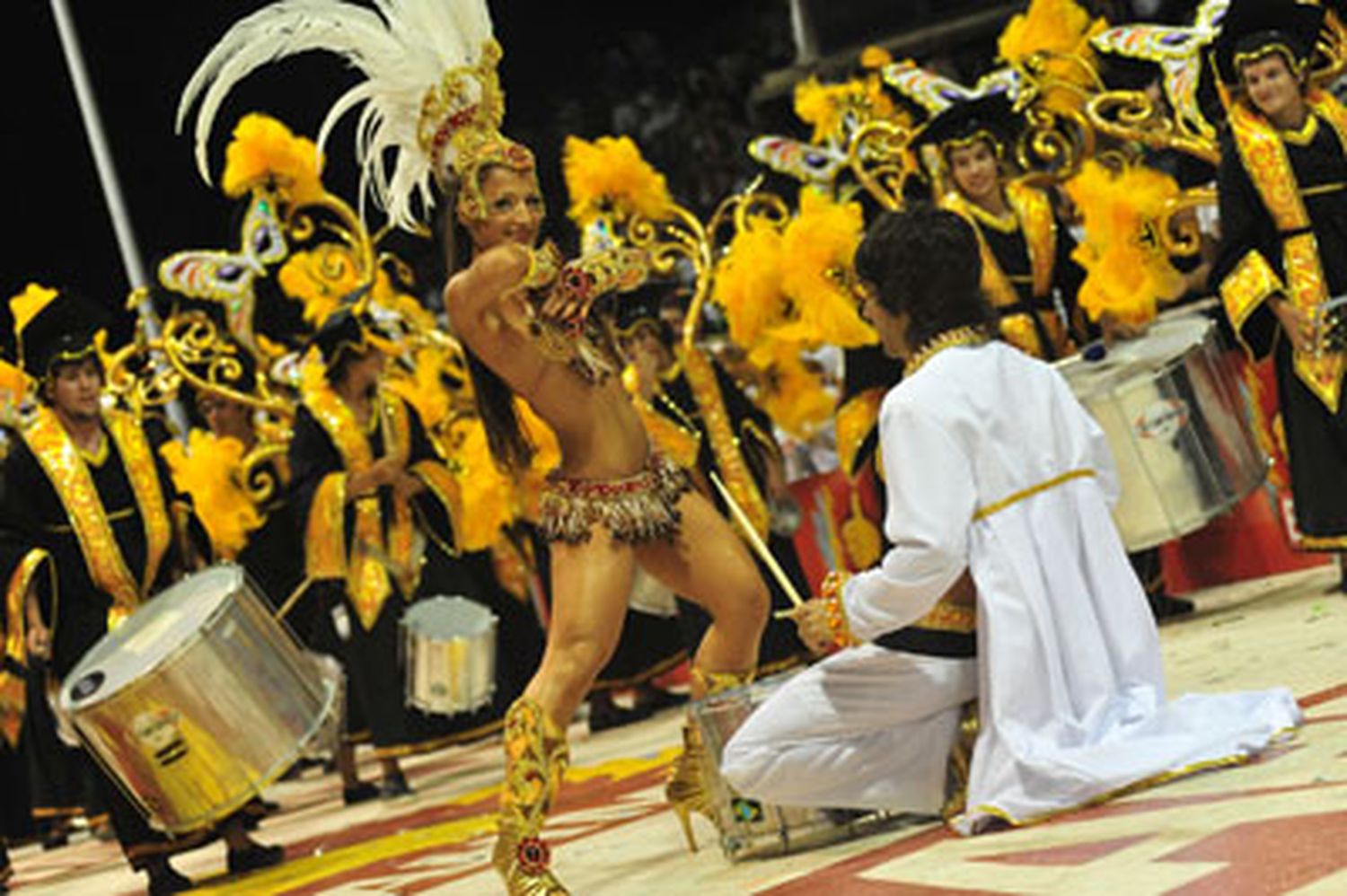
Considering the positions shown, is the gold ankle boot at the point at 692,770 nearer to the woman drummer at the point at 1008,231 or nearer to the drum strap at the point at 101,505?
the drum strap at the point at 101,505

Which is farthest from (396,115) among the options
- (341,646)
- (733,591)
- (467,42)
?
(341,646)

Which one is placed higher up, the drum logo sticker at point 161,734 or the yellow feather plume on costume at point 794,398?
the yellow feather plume on costume at point 794,398

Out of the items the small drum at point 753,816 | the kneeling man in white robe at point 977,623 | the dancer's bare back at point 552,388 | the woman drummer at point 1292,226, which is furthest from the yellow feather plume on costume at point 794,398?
the kneeling man in white robe at point 977,623

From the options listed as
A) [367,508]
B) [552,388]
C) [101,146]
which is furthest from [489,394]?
[101,146]

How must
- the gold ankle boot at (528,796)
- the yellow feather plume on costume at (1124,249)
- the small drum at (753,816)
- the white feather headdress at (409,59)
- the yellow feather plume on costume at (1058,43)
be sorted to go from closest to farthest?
the gold ankle boot at (528,796)
the small drum at (753,816)
the white feather headdress at (409,59)
the yellow feather plume on costume at (1124,249)
the yellow feather plume on costume at (1058,43)

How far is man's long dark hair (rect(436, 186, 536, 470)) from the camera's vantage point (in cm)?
408

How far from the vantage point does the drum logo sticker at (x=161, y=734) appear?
17.4ft

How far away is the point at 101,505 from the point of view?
618 cm

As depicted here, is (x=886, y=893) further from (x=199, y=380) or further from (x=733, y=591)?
(x=199, y=380)

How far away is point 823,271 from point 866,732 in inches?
110

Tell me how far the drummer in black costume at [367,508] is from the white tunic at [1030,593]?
4.40 m

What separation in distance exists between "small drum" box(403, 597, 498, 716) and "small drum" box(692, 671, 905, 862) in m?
3.52

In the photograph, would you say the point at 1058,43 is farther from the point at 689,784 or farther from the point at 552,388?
the point at 689,784

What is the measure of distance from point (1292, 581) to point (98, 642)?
4.40 m
